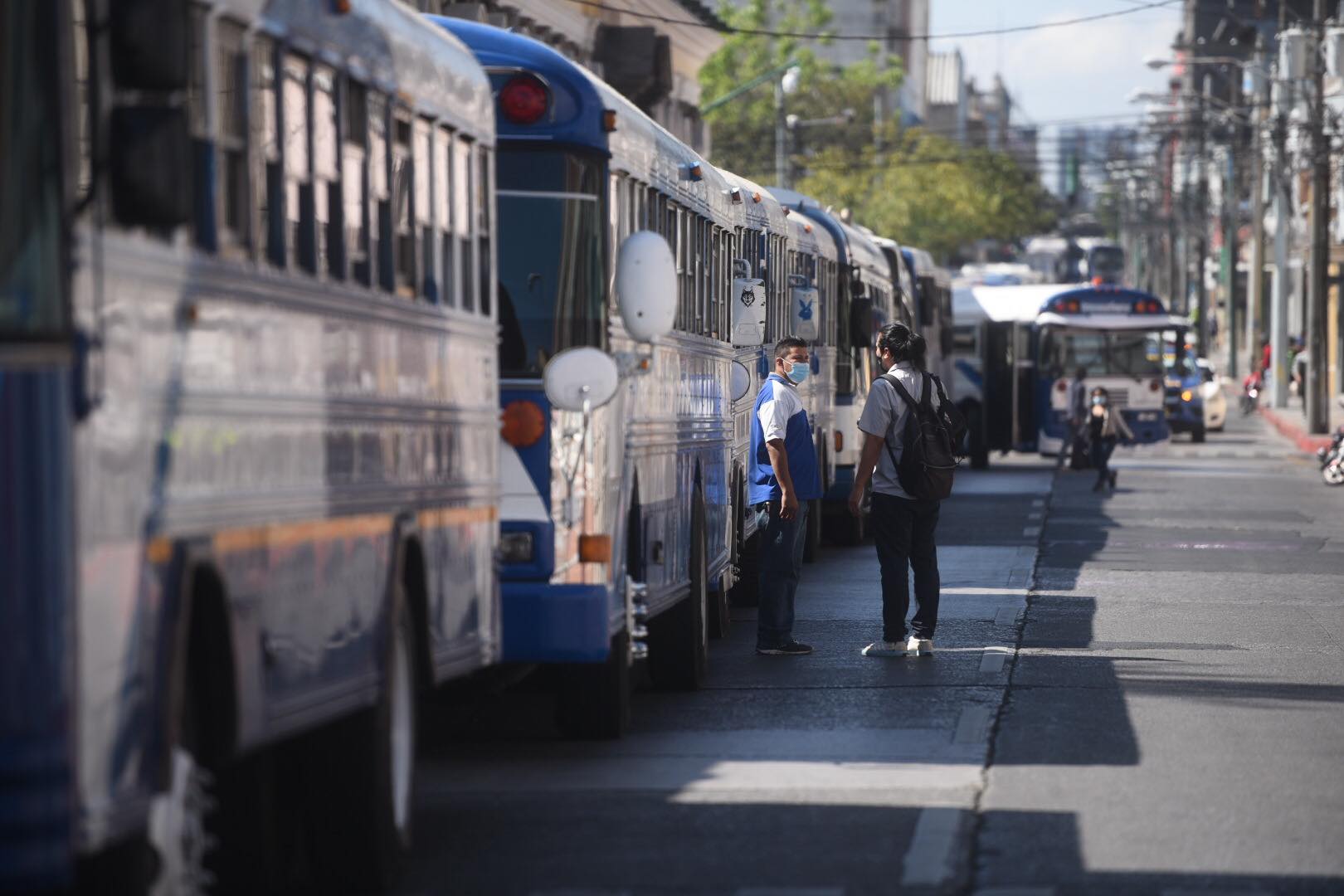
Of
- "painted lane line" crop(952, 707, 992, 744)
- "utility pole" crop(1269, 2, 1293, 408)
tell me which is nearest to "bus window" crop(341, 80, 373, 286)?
"painted lane line" crop(952, 707, 992, 744)

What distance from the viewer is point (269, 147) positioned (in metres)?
7.66

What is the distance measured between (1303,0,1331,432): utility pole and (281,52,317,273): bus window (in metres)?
44.7

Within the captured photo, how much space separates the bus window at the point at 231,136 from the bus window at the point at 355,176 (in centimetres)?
106

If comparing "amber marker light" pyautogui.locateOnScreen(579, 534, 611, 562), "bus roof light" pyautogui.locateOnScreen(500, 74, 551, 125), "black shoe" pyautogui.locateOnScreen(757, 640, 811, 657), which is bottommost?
"black shoe" pyautogui.locateOnScreen(757, 640, 811, 657)

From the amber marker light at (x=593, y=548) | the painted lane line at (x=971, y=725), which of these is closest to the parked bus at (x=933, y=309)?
the painted lane line at (x=971, y=725)

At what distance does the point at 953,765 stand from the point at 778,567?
426 centimetres

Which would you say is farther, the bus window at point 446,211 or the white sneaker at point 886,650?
the white sneaker at point 886,650

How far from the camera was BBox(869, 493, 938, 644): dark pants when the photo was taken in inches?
610

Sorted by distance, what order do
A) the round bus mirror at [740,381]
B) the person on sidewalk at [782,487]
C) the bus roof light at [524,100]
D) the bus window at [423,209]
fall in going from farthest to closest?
1. the round bus mirror at [740,381]
2. the person on sidewalk at [782,487]
3. the bus roof light at [524,100]
4. the bus window at [423,209]

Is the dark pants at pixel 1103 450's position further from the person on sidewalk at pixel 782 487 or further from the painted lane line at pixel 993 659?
the person on sidewalk at pixel 782 487

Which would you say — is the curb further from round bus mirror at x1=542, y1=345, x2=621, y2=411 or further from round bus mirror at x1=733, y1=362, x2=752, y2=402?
round bus mirror at x1=542, y1=345, x2=621, y2=411

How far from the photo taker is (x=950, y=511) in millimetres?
30812

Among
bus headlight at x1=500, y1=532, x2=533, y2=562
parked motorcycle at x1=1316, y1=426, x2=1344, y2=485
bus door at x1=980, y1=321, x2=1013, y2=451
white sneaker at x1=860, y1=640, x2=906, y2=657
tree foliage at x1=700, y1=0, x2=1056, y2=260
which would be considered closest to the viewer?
bus headlight at x1=500, y1=532, x2=533, y2=562

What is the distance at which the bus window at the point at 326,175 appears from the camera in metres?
8.15
